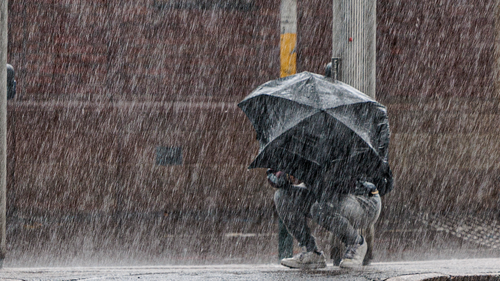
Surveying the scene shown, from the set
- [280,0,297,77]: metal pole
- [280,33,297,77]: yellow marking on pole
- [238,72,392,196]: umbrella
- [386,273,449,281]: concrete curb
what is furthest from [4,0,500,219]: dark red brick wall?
[386,273,449,281]: concrete curb

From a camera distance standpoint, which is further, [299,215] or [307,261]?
[307,261]

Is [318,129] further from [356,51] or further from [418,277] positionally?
[356,51]

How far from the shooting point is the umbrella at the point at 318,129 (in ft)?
16.3

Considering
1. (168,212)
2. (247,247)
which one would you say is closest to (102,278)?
(247,247)

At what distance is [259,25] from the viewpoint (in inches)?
462

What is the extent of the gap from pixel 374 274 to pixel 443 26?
25.7ft

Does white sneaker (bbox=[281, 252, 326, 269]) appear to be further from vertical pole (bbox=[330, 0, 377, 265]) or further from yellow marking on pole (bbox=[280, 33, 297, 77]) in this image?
yellow marking on pole (bbox=[280, 33, 297, 77])

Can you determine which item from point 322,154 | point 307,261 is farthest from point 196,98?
point 322,154

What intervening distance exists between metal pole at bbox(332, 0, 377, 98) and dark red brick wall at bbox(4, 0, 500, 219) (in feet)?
17.5

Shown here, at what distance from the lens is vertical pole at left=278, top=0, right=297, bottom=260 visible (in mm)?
6152

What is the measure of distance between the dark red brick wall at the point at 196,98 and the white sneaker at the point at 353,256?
5.68 meters

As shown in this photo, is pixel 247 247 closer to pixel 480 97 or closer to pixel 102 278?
pixel 102 278

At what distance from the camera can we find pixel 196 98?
1151 cm

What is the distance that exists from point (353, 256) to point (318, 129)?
1.20 meters
